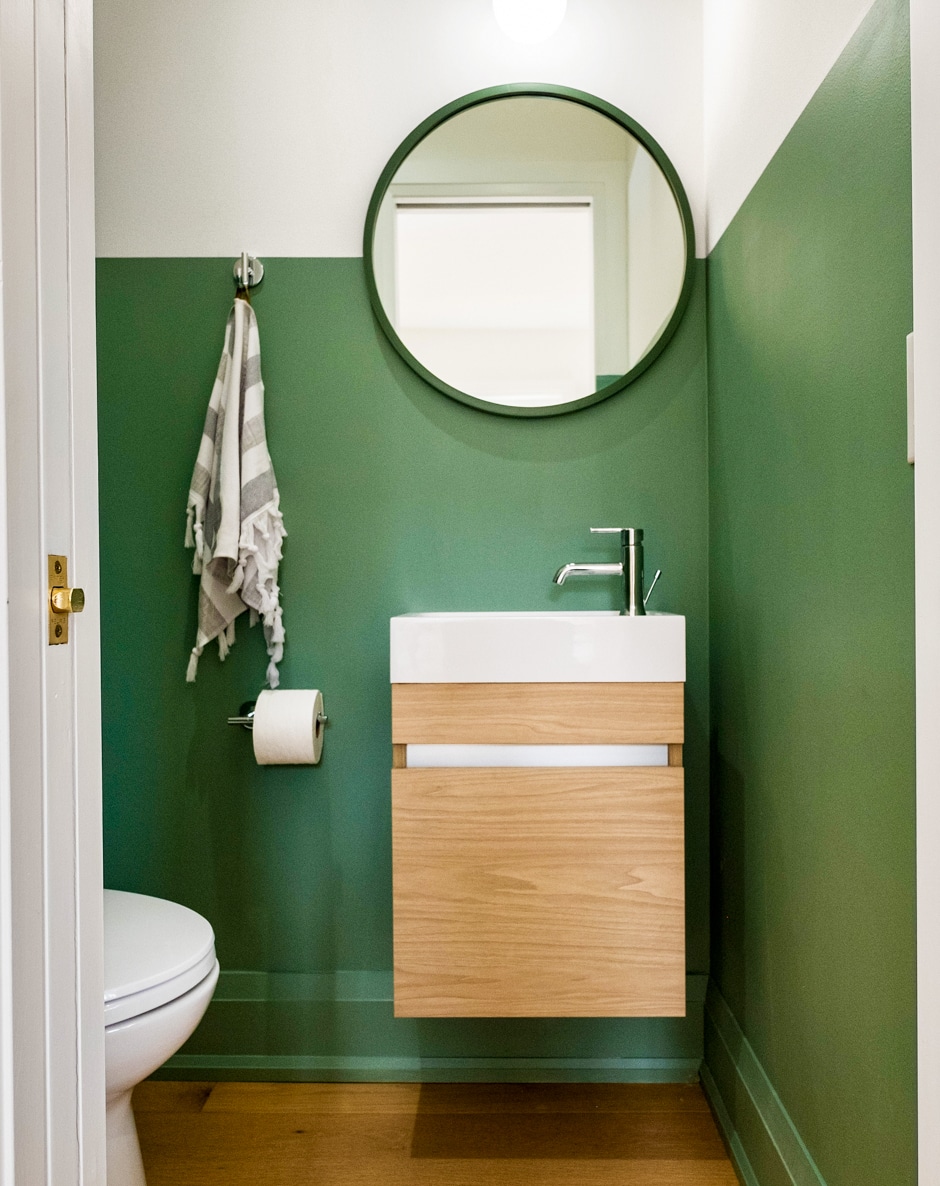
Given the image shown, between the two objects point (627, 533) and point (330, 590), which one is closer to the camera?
point (627, 533)

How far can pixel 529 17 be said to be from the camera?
5.69ft

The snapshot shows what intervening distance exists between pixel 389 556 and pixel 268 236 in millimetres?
698

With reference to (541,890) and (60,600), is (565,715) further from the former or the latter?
(60,600)

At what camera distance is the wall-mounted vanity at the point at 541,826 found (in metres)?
1.43

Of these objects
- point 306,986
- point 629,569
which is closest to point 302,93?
point 629,569

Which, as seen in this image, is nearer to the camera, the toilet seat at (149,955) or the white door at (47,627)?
the white door at (47,627)

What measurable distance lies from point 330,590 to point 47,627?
1069 mm

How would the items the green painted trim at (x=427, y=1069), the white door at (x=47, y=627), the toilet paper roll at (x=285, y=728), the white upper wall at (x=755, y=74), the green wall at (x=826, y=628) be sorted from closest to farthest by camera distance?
1. the white door at (x=47, y=627)
2. the green wall at (x=826, y=628)
3. the white upper wall at (x=755, y=74)
4. the toilet paper roll at (x=285, y=728)
5. the green painted trim at (x=427, y=1069)

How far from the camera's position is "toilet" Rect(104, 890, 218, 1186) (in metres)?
1.18

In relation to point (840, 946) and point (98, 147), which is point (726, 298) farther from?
point (98, 147)

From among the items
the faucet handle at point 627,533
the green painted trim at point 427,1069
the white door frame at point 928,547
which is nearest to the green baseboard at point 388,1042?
the green painted trim at point 427,1069

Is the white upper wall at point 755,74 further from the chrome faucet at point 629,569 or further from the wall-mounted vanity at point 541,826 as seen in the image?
the wall-mounted vanity at point 541,826

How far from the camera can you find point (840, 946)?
3.60 ft

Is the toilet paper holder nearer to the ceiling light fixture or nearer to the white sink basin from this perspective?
the white sink basin
